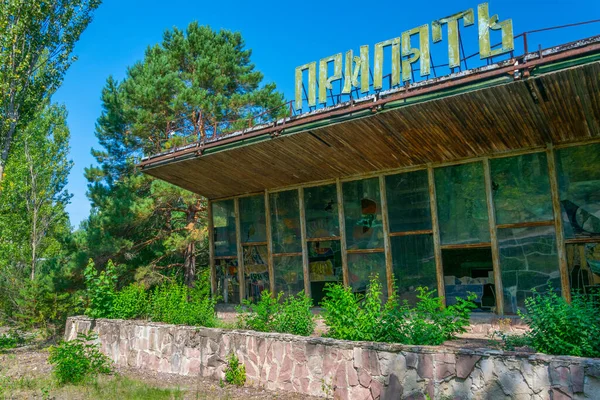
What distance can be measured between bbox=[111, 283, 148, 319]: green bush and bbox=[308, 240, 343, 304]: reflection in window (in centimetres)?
449

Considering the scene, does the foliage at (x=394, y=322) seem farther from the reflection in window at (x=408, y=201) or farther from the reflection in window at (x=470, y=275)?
the reflection in window at (x=408, y=201)

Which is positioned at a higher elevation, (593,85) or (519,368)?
(593,85)

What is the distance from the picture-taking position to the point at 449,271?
1057cm

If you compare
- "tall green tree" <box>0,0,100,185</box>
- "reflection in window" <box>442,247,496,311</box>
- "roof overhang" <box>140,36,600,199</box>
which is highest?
"tall green tree" <box>0,0,100,185</box>

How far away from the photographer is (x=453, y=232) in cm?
1062

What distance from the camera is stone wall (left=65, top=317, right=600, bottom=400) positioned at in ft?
18.1

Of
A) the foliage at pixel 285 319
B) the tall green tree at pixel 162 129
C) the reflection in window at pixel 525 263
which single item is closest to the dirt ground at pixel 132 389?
the foliage at pixel 285 319

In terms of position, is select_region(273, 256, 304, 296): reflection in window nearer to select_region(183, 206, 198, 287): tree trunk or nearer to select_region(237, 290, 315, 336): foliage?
select_region(237, 290, 315, 336): foliage

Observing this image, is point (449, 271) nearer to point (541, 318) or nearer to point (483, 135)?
point (483, 135)

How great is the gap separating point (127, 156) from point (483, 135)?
53.8 ft

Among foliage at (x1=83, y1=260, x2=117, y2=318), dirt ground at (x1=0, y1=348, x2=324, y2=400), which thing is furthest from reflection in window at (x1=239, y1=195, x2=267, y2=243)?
dirt ground at (x1=0, y1=348, x2=324, y2=400)

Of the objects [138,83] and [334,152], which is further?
[138,83]

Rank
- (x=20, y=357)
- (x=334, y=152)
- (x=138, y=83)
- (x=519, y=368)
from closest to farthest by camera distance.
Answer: (x=519, y=368) → (x=334, y=152) → (x=20, y=357) → (x=138, y=83)

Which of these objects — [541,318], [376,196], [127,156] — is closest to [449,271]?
[376,196]
